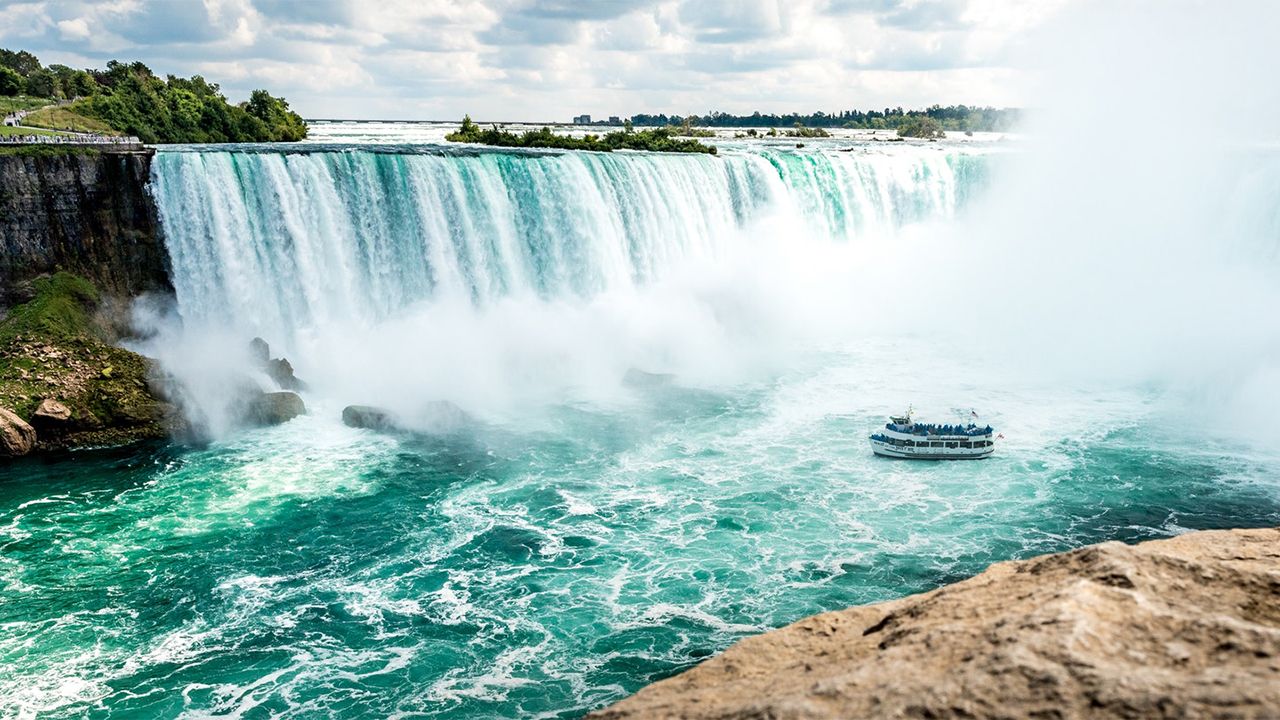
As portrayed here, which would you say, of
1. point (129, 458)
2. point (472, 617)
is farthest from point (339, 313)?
point (472, 617)

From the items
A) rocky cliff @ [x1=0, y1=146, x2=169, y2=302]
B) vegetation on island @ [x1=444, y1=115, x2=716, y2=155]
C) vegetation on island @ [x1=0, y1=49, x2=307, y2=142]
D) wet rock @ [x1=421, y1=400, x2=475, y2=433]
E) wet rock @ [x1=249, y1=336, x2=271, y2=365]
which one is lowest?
wet rock @ [x1=421, y1=400, x2=475, y2=433]

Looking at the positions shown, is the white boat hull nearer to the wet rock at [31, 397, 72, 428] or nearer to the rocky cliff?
the wet rock at [31, 397, 72, 428]

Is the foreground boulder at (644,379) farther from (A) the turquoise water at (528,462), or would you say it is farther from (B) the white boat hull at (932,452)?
(B) the white boat hull at (932,452)

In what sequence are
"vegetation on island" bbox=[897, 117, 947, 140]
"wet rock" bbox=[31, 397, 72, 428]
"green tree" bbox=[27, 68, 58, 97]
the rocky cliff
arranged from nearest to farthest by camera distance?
1. "wet rock" bbox=[31, 397, 72, 428]
2. the rocky cliff
3. "green tree" bbox=[27, 68, 58, 97]
4. "vegetation on island" bbox=[897, 117, 947, 140]

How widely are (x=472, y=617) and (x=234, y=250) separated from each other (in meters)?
17.8

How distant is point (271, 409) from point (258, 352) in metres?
3.07

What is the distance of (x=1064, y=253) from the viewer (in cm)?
4188

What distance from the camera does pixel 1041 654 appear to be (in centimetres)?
507

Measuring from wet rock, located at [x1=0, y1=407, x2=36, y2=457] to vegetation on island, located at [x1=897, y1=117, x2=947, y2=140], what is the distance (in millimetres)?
89312

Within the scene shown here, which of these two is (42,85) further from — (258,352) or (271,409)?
(271,409)

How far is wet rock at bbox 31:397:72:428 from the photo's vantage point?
2258cm

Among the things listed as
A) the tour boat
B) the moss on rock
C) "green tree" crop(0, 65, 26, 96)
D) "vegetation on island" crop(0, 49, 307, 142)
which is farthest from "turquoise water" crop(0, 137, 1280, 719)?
"green tree" crop(0, 65, 26, 96)

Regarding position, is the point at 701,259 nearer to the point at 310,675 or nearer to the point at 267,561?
the point at 267,561

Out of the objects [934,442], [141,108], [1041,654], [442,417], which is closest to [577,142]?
[141,108]
